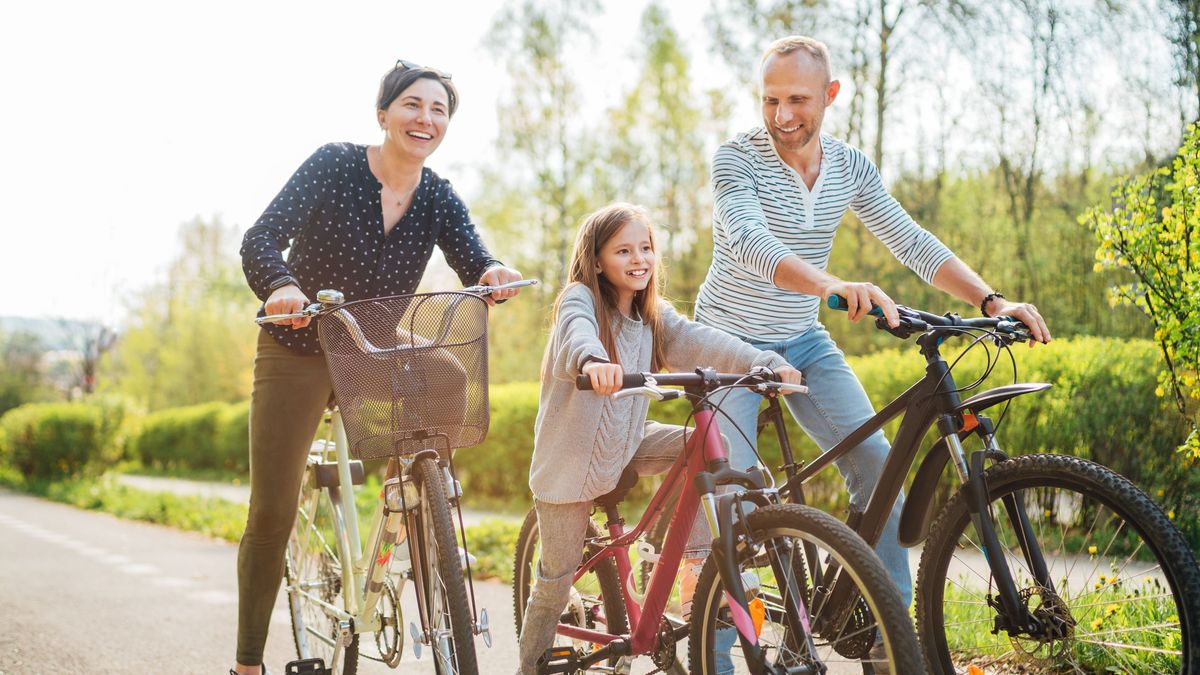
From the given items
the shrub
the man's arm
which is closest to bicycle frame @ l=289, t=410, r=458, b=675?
the man's arm

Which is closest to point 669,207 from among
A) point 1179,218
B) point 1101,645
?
point 1179,218

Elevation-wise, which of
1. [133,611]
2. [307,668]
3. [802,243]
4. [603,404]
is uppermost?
[802,243]

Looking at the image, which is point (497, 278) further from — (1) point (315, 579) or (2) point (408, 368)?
(1) point (315, 579)

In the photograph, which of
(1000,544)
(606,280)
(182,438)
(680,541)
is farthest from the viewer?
(182,438)

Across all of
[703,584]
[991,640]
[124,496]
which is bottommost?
[124,496]

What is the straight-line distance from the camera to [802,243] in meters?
3.61

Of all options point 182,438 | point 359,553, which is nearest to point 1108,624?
point 359,553

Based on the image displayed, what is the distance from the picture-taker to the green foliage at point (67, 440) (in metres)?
19.8

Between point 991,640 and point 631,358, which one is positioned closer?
point 631,358

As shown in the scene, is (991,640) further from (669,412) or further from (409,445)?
(669,412)

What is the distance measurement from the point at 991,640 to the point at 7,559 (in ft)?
27.5

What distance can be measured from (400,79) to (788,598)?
2.02 meters

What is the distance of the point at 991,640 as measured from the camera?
3.87m

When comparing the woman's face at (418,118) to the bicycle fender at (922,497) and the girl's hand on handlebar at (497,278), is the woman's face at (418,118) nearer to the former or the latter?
the girl's hand on handlebar at (497,278)
